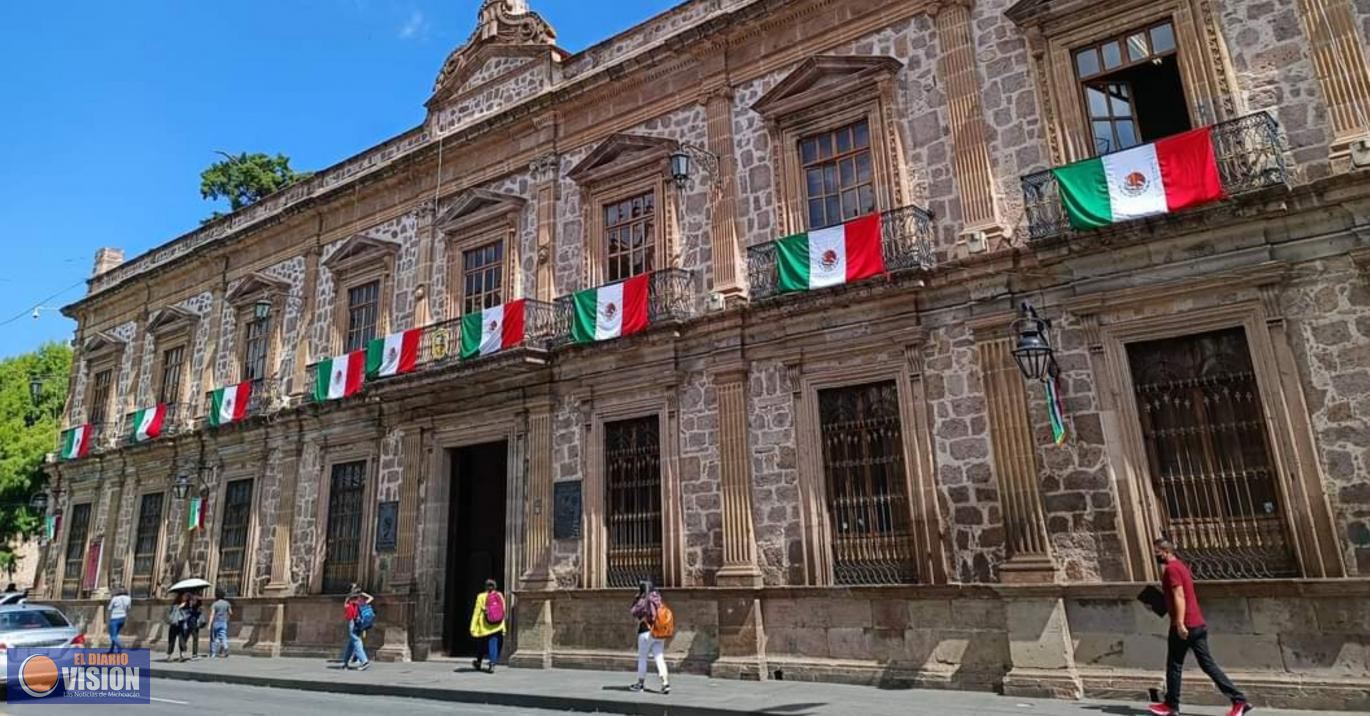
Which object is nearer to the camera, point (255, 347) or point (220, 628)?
point (220, 628)

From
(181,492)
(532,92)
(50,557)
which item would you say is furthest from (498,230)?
(50,557)

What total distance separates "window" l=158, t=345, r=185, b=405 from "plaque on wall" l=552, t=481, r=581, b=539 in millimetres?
13924

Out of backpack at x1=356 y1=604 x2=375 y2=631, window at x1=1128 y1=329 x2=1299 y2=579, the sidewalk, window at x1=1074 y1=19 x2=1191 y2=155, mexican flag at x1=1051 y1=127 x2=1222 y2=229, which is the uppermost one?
window at x1=1074 y1=19 x2=1191 y2=155

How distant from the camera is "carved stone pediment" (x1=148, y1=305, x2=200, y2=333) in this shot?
2259cm

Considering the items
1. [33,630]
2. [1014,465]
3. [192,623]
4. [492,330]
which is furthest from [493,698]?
[192,623]

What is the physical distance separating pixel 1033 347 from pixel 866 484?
3.15 meters

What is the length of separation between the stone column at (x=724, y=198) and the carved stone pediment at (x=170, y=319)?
16.2 meters

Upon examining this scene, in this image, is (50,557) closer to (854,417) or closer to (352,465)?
(352,465)

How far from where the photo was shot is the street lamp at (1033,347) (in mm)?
9164

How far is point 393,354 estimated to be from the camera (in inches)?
635

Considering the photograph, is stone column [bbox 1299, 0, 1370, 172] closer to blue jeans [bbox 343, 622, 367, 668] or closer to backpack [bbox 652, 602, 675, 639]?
backpack [bbox 652, 602, 675, 639]

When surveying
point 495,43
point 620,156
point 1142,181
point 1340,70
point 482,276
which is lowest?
point 1142,181

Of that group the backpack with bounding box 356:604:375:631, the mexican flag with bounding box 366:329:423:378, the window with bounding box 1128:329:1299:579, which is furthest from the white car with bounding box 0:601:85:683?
the window with bounding box 1128:329:1299:579

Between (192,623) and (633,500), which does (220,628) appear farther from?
(633,500)
